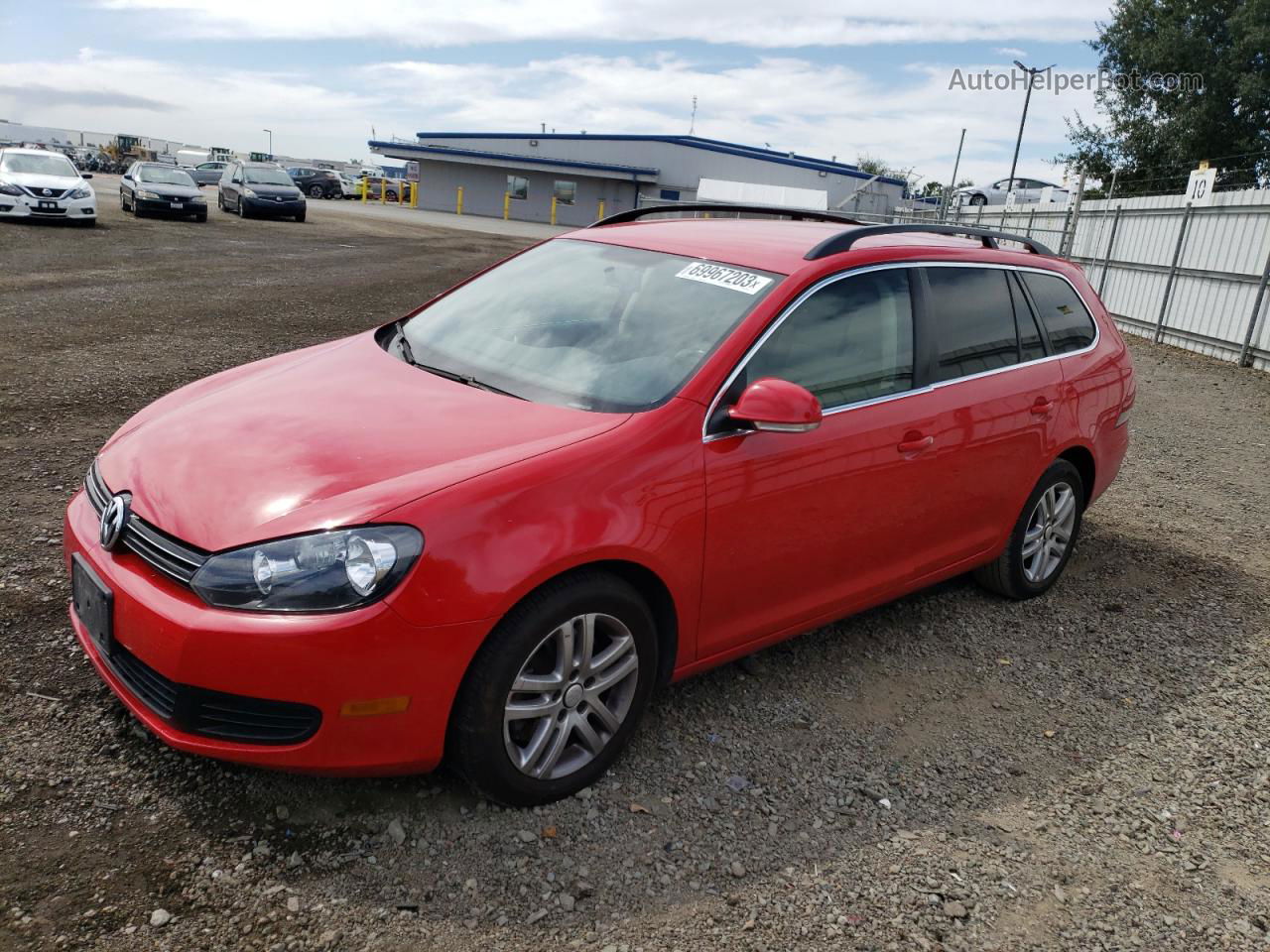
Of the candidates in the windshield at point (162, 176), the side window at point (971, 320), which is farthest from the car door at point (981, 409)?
the windshield at point (162, 176)

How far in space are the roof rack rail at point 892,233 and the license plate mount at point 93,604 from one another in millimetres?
2532

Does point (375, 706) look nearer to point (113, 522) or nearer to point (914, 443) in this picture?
point (113, 522)

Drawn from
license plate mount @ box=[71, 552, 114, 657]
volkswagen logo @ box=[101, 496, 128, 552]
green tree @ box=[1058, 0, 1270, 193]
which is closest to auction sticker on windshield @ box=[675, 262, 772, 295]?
volkswagen logo @ box=[101, 496, 128, 552]

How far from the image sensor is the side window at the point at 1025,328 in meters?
4.52

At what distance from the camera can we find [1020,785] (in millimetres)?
3381

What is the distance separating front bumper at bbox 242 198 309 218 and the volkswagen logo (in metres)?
27.8

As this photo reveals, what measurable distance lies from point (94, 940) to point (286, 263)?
16.6 metres

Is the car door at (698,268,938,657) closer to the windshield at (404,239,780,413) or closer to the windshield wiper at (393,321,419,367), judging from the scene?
the windshield at (404,239,780,413)

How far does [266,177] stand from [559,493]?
1162 inches

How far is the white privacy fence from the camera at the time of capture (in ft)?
42.4

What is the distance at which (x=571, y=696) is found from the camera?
2.93 meters

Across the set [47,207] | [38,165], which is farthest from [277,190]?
[47,207]

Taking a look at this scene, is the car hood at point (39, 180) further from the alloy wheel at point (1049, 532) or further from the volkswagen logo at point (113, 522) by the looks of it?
the alloy wheel at point (1049, 532)

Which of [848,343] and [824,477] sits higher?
[848,343]
